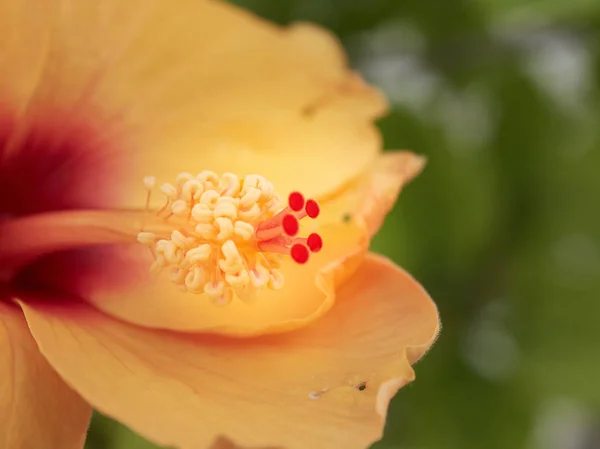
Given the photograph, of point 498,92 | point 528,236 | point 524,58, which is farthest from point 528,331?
point 524,58

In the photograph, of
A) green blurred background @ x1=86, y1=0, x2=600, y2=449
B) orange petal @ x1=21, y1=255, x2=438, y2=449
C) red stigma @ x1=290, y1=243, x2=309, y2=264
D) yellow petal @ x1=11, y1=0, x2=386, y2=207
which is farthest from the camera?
green blurred background @ x1=86, y1=0, x2=600, y2=449

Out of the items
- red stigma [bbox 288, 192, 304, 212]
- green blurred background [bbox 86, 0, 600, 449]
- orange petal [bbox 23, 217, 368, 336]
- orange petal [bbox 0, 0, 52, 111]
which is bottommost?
green blurred background [bbox 86, 0, 600, 449]

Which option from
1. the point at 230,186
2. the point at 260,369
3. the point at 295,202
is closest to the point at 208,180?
the point at 230,186

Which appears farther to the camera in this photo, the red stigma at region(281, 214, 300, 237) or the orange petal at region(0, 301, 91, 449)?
the red stigma at region(281, 214, 300, 237)

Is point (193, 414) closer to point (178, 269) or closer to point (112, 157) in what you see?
point (178, 269)

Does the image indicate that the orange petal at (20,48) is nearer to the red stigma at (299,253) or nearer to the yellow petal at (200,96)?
the yellow petal at (200,96)

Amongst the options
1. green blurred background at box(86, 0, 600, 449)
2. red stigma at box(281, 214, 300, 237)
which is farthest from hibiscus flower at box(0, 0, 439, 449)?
green blurred background at box(86, 0, 600, 449)

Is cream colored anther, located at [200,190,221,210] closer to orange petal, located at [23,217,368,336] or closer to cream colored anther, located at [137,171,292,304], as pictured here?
cream colored anther, located at [137,171,292,304]

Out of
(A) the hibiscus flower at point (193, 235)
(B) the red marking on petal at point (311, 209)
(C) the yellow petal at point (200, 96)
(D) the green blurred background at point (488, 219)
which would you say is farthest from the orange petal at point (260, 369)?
(D) the green blurred background at point (488, 219)
